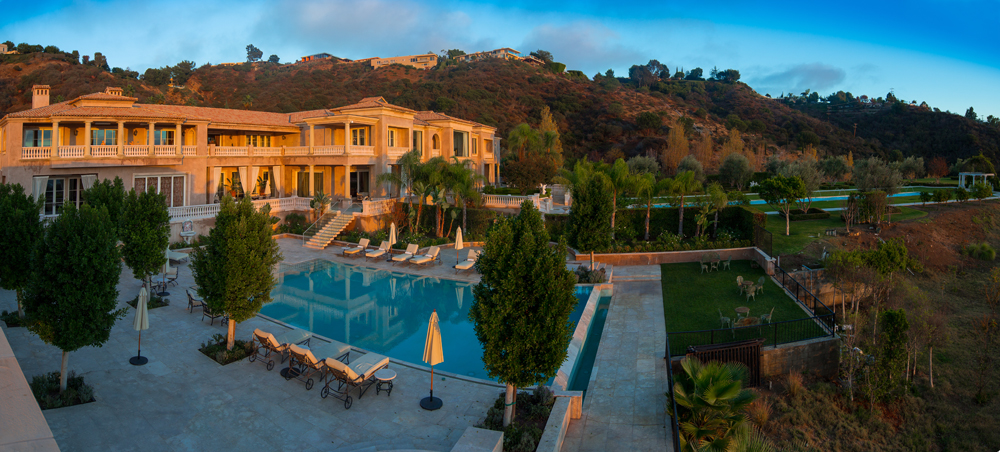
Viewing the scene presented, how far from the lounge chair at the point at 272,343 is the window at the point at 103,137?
24415 millimetres

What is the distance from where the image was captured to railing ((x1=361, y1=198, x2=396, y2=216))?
98.0 feet

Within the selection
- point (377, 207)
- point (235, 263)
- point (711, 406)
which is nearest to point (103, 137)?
point (377, 207)

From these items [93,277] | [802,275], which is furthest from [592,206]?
[93,277]

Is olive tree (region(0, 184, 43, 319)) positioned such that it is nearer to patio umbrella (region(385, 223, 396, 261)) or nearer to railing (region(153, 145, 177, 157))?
patio umbrella (region(385, 223, 396, 261))

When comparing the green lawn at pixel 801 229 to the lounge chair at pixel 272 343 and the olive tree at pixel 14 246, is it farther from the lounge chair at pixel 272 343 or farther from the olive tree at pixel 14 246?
the olive tree at pixel 14 246

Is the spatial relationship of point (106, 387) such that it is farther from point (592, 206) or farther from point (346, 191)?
point (346, 191)

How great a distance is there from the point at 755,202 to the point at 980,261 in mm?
14073

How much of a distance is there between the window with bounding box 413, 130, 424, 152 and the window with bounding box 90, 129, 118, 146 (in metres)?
18.2

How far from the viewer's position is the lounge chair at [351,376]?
396 inches

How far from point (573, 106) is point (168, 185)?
7187 cm

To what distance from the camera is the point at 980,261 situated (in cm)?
2423

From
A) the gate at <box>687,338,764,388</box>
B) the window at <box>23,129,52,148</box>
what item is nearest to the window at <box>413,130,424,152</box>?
the window at <box>23,129,52,148</box>

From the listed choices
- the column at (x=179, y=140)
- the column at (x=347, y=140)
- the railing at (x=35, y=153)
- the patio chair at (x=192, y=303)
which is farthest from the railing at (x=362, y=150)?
the patio chair at (x=192, y=303)

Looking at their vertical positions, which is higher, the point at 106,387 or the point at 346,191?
the point at 346,191
